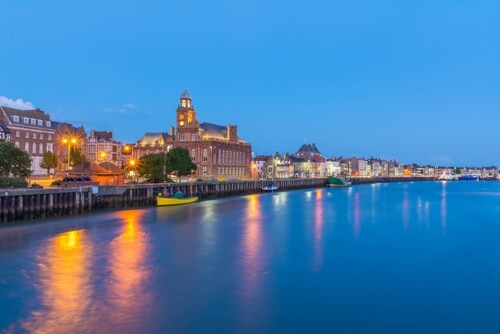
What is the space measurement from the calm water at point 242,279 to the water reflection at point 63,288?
65mm

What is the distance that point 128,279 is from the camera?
26125 mm

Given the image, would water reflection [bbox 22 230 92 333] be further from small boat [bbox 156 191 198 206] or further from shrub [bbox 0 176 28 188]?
small boat [bbox 156 191 198 206]

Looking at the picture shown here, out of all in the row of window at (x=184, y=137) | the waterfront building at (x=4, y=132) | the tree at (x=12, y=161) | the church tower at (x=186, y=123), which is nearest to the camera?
the tree at (x=12, y=161)

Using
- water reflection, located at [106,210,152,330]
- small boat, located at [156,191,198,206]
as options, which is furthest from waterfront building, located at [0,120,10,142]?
water reflection, located at [106,210,152,330]

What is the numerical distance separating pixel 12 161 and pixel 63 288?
46643 mm

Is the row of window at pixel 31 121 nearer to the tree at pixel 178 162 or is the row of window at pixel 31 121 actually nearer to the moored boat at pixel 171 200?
the tree at pixel 178 162

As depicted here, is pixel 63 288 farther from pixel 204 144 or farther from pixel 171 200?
pixel 204 144

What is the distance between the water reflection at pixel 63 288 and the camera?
19.0 meters

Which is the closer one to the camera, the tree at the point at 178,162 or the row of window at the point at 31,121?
the tree at the point at 178,162

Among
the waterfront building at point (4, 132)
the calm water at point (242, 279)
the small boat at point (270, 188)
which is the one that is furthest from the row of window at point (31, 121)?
the calm water at point (242, 279)

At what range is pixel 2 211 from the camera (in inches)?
1785

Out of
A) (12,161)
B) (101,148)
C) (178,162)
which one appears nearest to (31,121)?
(178,162)

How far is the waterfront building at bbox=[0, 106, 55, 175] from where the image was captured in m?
98.2

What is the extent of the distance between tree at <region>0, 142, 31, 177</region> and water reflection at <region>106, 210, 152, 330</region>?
29.4 m
